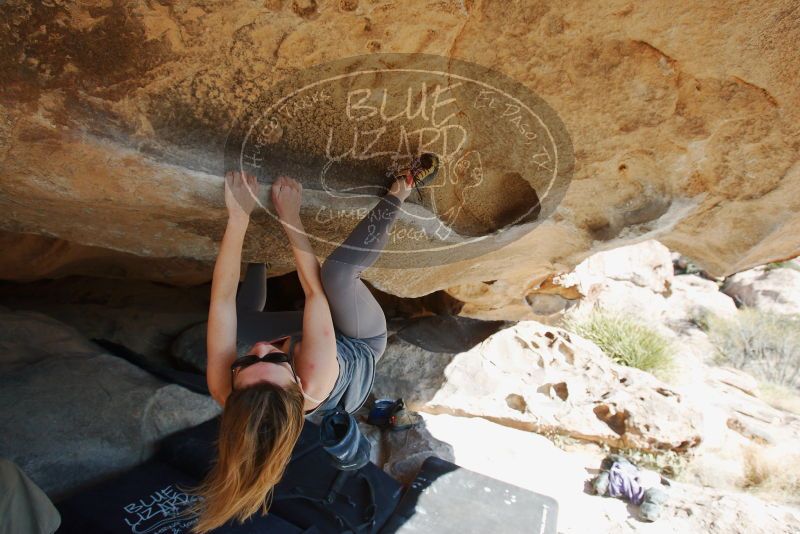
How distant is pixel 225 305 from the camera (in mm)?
1323

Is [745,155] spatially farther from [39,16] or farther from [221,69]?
[39,16]

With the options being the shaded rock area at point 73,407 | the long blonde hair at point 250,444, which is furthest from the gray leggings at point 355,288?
the shaded rock area at point 73,407

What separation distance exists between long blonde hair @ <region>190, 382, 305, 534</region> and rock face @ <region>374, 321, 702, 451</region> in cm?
201

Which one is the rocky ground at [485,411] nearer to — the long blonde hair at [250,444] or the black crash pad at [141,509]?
the black crash pad at [141,509]

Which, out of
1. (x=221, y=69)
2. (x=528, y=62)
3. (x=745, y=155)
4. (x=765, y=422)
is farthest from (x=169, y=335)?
(x=765, y=422)

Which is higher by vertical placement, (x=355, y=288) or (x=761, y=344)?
(x=355, y=288)

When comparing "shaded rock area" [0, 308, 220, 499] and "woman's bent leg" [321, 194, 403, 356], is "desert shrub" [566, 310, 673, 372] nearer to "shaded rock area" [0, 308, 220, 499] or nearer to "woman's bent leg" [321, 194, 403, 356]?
"shaded rock area" [0, 308, 220, 499]

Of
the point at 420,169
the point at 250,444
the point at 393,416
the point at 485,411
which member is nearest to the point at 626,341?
the point at 485,411

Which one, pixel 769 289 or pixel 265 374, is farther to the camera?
pixel 769 289

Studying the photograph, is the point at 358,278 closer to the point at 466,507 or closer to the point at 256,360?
the point at 256,360

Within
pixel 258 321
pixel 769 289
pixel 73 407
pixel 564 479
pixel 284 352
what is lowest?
pixel 769 289

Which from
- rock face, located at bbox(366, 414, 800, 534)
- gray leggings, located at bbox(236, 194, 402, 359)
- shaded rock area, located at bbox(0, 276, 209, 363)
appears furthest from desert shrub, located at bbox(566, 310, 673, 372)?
gray leggings, located at bbox(236, 194, 402, 359)
